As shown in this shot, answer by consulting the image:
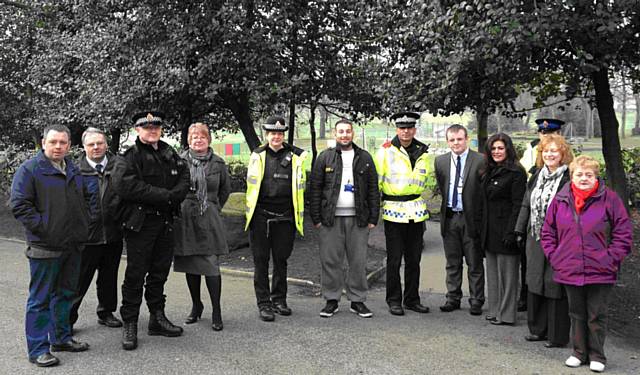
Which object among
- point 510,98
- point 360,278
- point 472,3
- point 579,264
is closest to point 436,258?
point 510,98

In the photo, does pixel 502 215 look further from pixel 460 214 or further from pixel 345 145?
pixel 345 145

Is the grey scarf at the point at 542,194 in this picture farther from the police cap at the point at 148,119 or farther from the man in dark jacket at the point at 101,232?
the man in dark jacket at the point at 101,232

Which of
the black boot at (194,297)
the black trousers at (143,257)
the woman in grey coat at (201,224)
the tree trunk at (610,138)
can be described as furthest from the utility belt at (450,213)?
the tree trunk at (610,138)

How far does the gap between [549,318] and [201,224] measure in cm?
326

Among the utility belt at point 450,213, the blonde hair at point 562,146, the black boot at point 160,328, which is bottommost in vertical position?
the black boot at point 160,328

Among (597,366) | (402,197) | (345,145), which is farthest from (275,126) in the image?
(597,366)

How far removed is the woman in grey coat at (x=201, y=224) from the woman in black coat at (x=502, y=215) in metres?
2.62

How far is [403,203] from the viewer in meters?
6.26

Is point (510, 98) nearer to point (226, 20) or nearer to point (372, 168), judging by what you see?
point (372, 168)

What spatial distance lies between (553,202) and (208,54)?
6439 mm

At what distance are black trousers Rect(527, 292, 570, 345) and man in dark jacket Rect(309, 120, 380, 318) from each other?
1590mm

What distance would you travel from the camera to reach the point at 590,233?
479 cm

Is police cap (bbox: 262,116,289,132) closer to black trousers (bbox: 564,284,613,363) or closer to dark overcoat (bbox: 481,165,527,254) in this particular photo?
dark overcoat (bbox: 481,165,527,254)

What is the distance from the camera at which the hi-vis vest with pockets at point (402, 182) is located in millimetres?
6254
